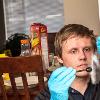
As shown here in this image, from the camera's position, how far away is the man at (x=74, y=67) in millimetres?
A: 1141

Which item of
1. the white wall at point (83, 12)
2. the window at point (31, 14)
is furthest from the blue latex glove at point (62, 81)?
the window at point (31, 14)

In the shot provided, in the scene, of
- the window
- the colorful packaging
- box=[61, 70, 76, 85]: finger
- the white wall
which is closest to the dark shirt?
box=[61, 70, 76, 85]: finger

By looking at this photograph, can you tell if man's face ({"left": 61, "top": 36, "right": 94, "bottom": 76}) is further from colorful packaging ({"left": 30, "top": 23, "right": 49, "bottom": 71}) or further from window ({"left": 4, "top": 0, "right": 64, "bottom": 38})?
window ({"left": 4, "top": 0, "right": 64, "bottom": 38})

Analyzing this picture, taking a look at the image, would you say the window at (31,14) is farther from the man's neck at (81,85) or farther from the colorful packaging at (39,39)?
the man's neck at (81,85)

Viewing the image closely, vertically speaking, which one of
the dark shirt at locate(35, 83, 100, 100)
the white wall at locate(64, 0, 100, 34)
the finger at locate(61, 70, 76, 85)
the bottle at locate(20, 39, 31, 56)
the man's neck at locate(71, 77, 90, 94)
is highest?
the white wall at locate(64, 0, 100, 34)

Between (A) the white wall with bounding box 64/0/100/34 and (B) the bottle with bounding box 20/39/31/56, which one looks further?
(A) the white wall with bounding box 64/0/100/34

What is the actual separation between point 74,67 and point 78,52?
0.21 feet

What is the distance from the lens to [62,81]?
113 centimetres

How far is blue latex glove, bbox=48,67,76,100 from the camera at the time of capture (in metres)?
1.12

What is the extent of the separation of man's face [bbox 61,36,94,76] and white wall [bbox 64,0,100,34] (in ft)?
5.23

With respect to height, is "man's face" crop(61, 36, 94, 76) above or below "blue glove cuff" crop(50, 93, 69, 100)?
above

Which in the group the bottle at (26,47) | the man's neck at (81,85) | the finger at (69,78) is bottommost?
the man's neck at (81,85)

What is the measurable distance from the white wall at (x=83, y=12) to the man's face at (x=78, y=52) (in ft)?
5.23

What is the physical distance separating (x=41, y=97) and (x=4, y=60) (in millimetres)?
242
